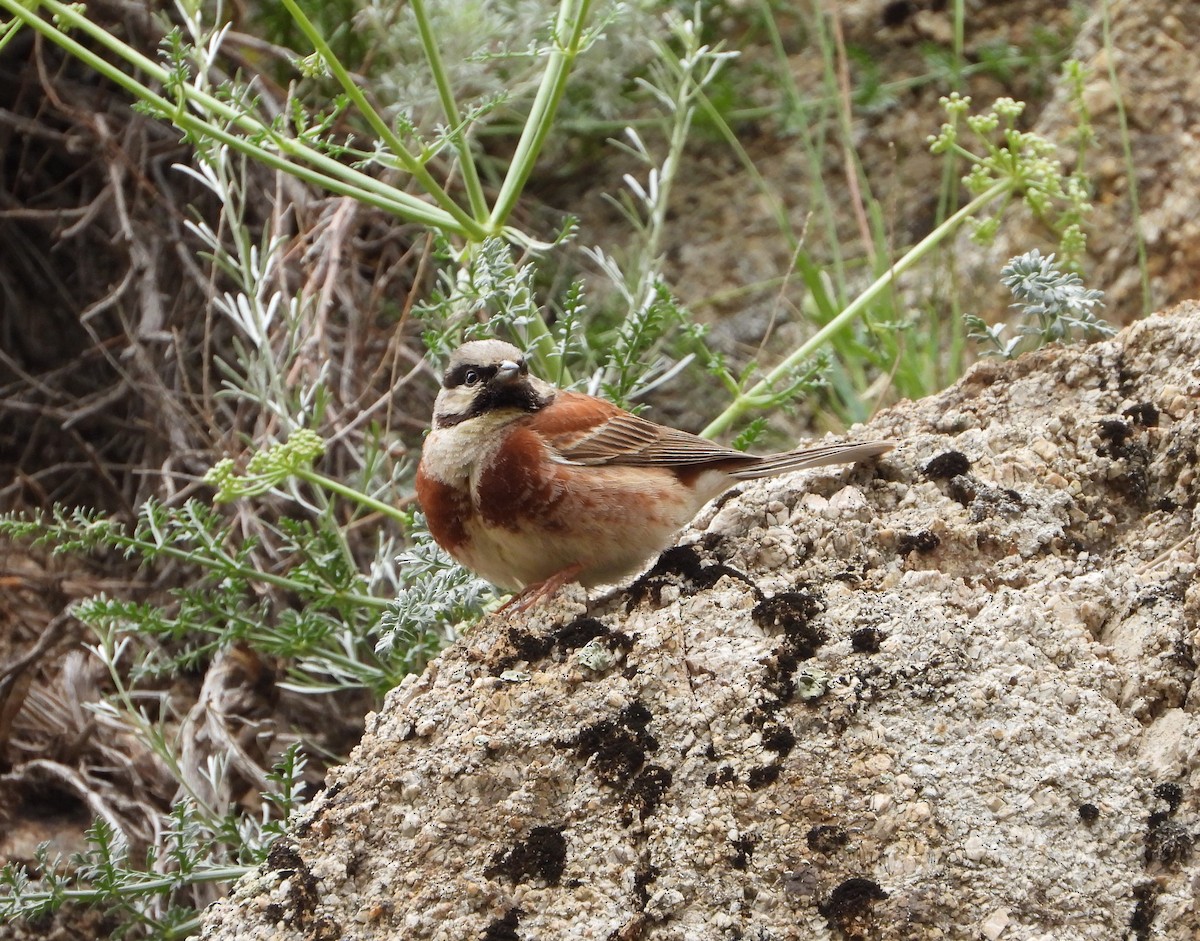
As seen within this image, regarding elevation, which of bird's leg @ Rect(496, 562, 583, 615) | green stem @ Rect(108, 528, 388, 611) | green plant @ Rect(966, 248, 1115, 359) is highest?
green plant @ Rect(966, 248, 1115, 359)

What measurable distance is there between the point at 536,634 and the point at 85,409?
3.24 metres

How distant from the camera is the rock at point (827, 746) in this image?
2479 millimetres

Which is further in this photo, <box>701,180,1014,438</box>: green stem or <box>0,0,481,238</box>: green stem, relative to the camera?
<box>701,180,1014,438</box>: green stem

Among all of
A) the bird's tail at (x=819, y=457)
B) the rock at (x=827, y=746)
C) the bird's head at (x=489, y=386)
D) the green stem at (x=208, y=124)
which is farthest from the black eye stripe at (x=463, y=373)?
the rock at (x=827, y=746)

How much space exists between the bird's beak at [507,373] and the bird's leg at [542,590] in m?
0.59

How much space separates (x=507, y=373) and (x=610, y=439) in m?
0.33

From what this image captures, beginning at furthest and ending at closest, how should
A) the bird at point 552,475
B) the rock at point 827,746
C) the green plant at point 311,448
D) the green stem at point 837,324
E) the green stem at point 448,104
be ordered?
the green stem at point 837,324
the green stem at point 448,104
the green plant at point 311,448
the bird at point 552,475
the rock at point 827,746

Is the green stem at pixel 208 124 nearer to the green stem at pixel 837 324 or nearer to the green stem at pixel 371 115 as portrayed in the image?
the green stem at pixel 371 115

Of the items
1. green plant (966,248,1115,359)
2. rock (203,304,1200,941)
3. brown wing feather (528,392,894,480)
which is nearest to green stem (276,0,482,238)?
brown wing feather (528,392,894,480)

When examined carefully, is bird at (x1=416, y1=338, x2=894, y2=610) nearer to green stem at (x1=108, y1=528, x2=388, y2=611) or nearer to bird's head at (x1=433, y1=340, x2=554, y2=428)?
bird's head at (x1=433, y1=340, x2=554, y2=428)

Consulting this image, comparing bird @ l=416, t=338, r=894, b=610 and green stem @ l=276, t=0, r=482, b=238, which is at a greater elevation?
green stem @ l=276, t=0, r=482, b=238

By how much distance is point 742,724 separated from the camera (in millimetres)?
2713

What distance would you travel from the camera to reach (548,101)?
412cm

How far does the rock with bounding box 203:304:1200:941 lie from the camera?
2.48 m
